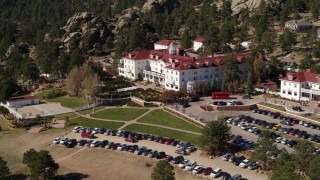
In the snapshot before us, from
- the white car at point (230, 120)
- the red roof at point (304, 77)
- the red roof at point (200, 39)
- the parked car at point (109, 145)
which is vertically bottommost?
the parked car at point (109, 145)

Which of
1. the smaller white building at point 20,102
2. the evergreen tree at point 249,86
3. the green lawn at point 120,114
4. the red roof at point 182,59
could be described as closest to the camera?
the green lawn at point 120,114

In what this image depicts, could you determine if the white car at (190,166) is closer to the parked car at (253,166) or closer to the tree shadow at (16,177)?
the parked car at (253,166)

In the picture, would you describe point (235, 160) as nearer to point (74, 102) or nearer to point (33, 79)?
point (74, 102)

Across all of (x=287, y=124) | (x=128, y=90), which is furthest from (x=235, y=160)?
(x=128, y=90)

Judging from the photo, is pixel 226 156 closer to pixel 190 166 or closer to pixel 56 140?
pixel 190 166

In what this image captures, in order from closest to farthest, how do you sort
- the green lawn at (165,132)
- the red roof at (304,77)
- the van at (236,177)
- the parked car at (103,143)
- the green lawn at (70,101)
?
the van at (236,177) < the parked car at (103,143) < the green lawn at (165,132) < the red roof at (304,77) < the green lawn at (70,101)

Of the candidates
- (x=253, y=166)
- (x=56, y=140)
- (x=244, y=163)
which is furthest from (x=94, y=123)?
(x=253, y=166)

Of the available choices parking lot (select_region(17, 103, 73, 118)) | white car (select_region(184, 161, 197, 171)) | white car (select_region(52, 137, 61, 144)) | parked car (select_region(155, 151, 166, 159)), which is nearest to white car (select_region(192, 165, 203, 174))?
white car (select_region(184, 161, 197, 171))

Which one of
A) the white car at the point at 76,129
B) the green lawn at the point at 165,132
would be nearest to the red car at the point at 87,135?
the white car at the point at 76,129
